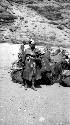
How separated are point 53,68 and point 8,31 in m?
6.38

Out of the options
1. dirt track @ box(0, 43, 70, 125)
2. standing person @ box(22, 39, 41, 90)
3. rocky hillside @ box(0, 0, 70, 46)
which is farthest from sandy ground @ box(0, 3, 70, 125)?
rocky hillside @ box(0, 0, 70, 46)

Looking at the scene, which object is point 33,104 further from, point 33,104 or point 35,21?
point 35,21

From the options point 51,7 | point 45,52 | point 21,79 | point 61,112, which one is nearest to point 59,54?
point 45,52

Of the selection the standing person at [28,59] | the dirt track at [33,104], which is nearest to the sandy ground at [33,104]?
the dirt track at [33,104]

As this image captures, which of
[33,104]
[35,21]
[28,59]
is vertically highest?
[28,59]

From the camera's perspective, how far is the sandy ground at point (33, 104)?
9.17 m

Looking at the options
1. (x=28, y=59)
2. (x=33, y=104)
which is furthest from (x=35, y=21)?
(x=33, y=104)

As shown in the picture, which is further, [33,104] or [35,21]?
[35,21]

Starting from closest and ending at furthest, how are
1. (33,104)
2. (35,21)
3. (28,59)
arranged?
(33,104) → (28,59) → (35,21)

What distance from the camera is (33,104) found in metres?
10.2

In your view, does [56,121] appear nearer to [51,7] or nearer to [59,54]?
[59,54]

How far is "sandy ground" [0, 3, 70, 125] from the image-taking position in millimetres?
9172

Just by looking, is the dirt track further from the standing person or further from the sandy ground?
the standing person

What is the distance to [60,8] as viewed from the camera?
21828 mm
